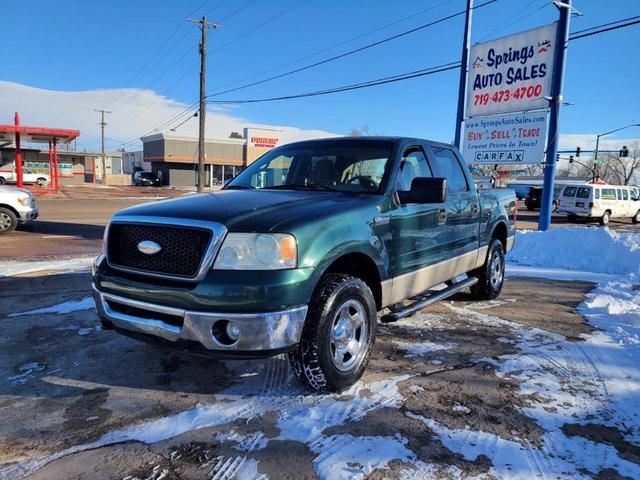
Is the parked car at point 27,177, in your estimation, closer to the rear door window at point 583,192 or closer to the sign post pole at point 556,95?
the sign post pole at point 556,95

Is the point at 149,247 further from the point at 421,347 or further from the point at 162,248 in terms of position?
the point at 421,347

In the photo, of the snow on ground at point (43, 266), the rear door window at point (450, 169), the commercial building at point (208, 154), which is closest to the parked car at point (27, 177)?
the commercial building at point (208, 154)

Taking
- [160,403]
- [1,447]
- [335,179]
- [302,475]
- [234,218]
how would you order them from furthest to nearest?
[335,179] → [160,403] → [234,218] → [1,447] → [302,475]

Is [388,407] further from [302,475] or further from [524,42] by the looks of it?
[524,42]

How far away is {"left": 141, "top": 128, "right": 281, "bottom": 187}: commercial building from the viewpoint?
183 feet

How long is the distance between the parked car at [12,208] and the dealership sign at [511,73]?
12.5 metres

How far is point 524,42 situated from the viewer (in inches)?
509

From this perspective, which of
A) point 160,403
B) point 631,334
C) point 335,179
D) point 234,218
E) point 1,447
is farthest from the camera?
point 631,334

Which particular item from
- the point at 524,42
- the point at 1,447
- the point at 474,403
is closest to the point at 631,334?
the point at 474,403

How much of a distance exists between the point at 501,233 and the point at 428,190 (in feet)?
10.9

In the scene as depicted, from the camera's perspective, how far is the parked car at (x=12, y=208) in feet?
38.9

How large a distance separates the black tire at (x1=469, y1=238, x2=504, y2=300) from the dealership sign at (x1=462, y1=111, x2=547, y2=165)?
7595mm

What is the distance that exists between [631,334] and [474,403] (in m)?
2.62

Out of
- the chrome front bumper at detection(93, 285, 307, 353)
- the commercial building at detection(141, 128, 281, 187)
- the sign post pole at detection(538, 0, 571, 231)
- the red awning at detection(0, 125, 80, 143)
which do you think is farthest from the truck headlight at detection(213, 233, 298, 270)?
the commercial building at detection(141, 128, 281, 187)
